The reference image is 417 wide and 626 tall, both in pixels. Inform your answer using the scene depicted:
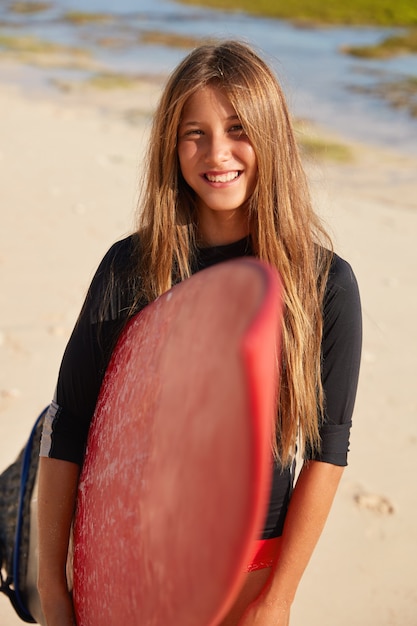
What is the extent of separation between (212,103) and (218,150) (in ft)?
0.35

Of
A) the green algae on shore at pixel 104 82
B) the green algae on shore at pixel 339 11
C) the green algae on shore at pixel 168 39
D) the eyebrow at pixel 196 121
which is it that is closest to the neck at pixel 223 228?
the eyebrow at pixel 196 121

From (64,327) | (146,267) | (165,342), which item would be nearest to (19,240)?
(64,327)

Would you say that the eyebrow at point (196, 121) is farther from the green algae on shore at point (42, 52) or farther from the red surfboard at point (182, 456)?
the green algae on shore at point (42, 52)

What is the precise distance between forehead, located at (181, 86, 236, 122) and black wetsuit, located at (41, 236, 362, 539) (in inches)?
11.9

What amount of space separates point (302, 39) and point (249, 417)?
58.1 feet

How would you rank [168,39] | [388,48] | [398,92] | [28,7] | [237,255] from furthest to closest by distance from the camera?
1. [28,7]
2. [168,39]
3. [388,48]
4. [398,92]
5. [237,255]

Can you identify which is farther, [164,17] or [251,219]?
[164,17]

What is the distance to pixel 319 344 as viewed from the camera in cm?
188

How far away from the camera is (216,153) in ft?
6.05

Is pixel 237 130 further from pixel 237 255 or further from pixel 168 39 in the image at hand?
pixel 168 39

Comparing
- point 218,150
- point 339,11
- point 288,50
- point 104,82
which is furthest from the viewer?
point 339,11

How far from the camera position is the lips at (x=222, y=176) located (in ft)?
6.15

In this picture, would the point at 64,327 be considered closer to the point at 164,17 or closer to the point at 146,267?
the point at 146,267

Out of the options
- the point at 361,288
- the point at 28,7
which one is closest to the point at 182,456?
the point at 361,288
